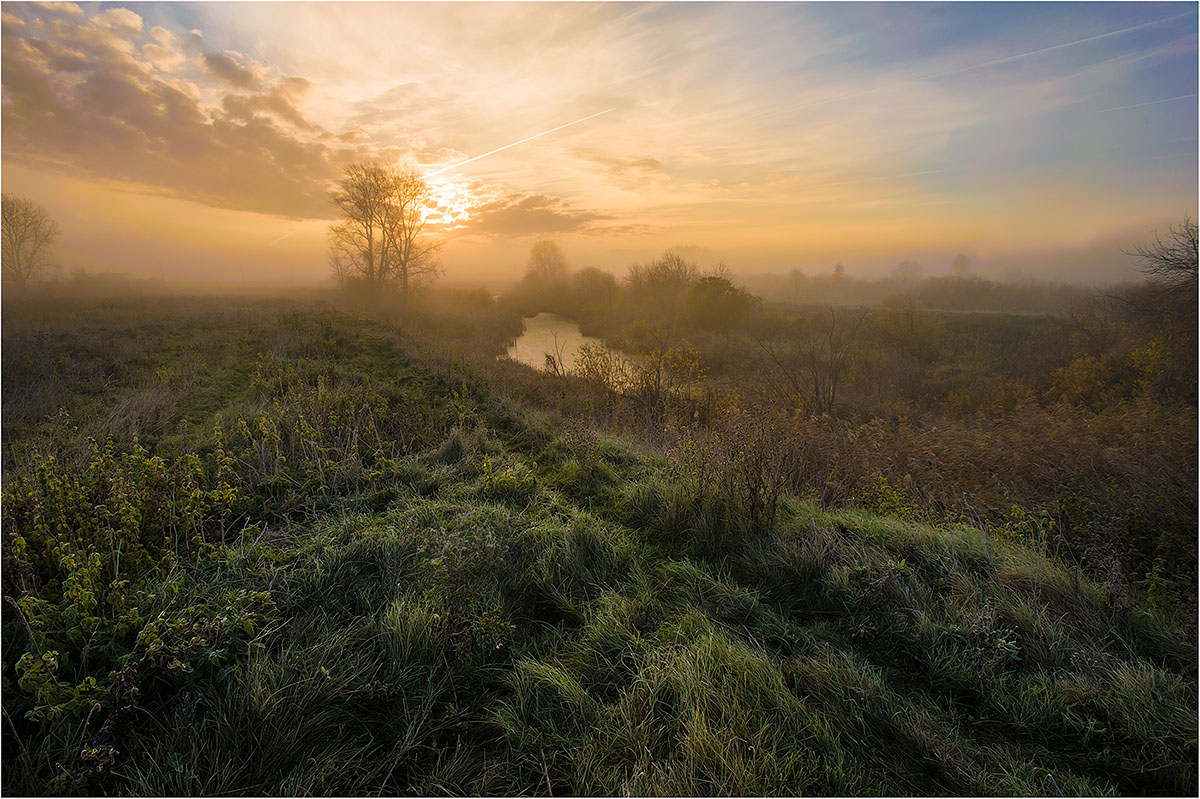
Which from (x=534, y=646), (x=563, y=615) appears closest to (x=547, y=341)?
(x=563, y=615)

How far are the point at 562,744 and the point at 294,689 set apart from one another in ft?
4.42

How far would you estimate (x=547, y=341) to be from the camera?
3056 cm

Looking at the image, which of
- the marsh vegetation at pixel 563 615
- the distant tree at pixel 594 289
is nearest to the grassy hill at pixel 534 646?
the marsh vegetation at pixel 563 615

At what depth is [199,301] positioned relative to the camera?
80.4 feet

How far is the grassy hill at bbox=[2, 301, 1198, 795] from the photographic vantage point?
2.12 meters

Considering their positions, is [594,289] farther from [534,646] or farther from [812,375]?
[534,646]

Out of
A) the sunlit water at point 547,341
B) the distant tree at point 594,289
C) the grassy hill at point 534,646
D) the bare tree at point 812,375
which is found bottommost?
the grassy hill at point 534,646

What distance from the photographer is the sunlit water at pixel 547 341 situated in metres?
24.1

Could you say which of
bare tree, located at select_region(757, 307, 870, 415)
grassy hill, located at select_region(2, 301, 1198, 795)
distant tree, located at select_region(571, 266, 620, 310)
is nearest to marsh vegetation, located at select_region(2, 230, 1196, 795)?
grassy hill, located at select_region(2, 301, 1198, 795)

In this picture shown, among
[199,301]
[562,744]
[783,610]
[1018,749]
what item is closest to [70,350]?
[562,744]

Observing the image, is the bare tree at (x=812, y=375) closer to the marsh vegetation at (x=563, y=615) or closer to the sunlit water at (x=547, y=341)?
the marsh vegetation at (x=563, y=615)

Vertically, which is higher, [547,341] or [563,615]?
[547,341]

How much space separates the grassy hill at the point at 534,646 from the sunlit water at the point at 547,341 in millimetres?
15359

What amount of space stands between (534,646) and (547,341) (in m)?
28.3
